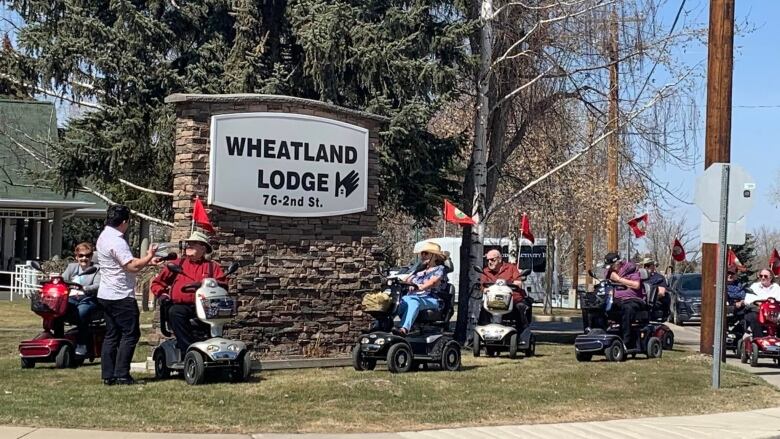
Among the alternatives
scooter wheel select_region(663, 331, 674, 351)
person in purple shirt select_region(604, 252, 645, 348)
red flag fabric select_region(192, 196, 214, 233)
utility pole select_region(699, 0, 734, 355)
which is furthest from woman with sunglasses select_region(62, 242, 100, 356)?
scooter wheel select_region(663, 331, 674, 351)

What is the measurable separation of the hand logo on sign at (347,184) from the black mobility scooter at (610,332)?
430cm

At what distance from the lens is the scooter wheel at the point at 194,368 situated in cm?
1141

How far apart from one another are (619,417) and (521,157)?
1323cm

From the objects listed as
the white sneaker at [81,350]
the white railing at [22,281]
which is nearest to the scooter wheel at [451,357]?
the white sneaker at [81,350]

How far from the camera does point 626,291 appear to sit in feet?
53.8

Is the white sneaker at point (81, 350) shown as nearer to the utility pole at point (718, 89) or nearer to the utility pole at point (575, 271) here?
the utility pole at point (718, 89)

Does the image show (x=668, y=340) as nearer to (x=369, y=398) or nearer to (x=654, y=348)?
(x=654, y=348)

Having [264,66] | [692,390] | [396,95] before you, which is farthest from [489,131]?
[692,390]

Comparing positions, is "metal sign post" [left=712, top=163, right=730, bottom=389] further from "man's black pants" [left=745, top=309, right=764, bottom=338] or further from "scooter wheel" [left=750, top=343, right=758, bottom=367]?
"man's black pants" [left=745, top=309, right=764, bottom=338]

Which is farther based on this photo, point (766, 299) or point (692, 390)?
point (766, 299)

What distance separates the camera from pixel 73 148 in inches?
698

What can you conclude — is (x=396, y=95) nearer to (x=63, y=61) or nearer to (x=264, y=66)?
(x=264, y=66)

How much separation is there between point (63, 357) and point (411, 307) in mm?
4567

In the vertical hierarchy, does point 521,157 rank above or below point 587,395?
above
